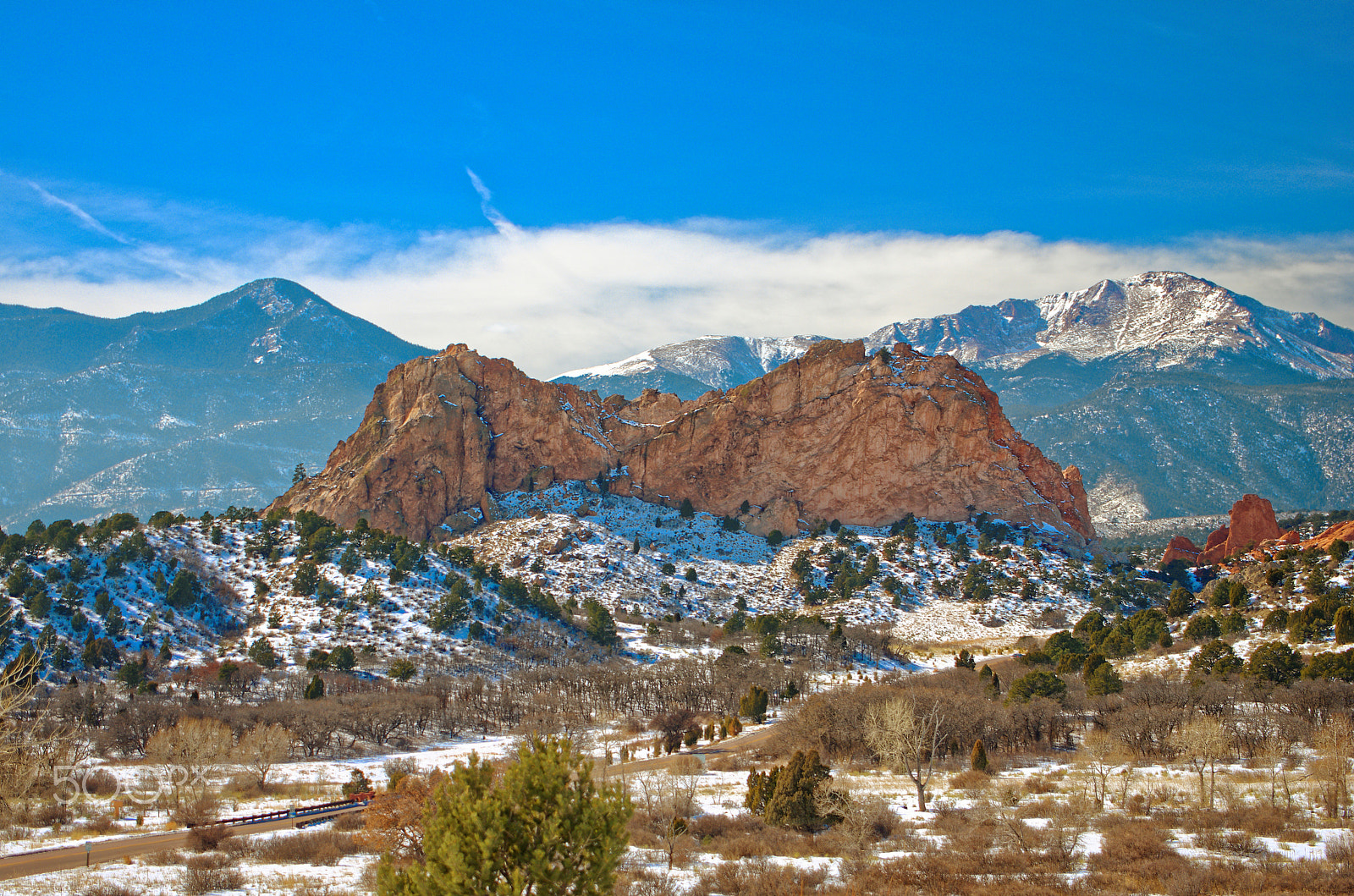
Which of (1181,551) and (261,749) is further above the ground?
(1181,551)

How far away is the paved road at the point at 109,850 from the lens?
28.1 meters

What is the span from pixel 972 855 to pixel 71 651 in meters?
72.3

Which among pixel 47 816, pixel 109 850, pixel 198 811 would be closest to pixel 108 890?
pixel 109 850

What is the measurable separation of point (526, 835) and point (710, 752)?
43.8 meters

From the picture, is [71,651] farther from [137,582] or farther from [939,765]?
[939,765]

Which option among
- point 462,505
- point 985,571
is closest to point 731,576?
point 985,571

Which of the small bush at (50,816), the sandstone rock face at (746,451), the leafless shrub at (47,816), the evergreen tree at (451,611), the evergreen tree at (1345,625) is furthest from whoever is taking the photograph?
the sandstone rock face at (746,451)

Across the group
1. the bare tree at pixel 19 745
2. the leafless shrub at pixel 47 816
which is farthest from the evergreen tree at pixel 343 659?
the leafless shrub at pixel 47 816

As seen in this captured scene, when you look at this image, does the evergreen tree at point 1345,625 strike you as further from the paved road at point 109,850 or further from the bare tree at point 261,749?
the bare tree at point 261,749

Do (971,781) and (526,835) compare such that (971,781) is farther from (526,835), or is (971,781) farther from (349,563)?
(349,563)

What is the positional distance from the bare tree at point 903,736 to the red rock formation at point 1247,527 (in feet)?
333

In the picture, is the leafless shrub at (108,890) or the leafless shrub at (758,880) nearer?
the leafless shrub at (108,890)

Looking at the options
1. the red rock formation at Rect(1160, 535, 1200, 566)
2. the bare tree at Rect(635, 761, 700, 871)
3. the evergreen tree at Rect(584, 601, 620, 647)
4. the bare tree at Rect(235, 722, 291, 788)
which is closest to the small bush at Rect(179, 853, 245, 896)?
the bare tree at Rect(635, 761, 700, 871)

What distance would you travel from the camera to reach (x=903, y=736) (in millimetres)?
38281
